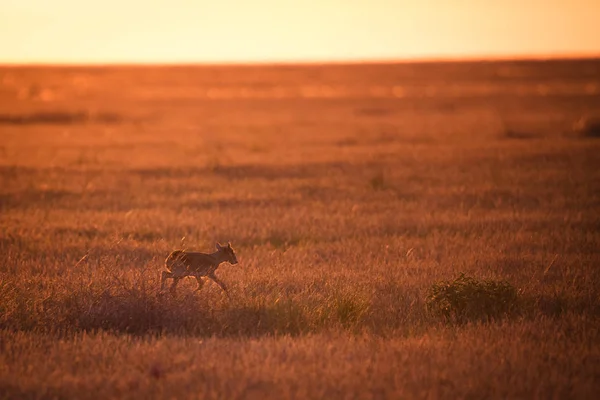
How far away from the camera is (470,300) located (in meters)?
9.16

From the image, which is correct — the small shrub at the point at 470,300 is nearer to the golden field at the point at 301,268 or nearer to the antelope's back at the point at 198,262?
the golden field at the point at 301,268

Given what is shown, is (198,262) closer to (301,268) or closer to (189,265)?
(189,265)

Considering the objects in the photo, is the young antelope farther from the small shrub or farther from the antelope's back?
the small shrub

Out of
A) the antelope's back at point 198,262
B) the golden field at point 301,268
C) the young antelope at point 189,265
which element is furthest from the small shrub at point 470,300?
the antelope's back at point 198,262

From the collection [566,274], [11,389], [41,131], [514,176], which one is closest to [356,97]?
[41,131]

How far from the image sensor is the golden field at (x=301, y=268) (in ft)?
23.4

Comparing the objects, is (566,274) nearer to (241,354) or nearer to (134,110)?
(241,354)

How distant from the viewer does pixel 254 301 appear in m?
9.21

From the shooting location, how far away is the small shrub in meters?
9.12

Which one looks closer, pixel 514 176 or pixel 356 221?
pixel 356 221

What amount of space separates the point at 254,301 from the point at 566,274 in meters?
4.59

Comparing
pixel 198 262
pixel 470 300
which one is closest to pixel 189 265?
pixel 198 262

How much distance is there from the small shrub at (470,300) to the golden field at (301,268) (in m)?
0.17

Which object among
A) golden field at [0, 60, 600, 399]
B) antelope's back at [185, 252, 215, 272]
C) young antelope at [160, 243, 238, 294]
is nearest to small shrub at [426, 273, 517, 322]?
golden field at [0, 60, 600, 399]
